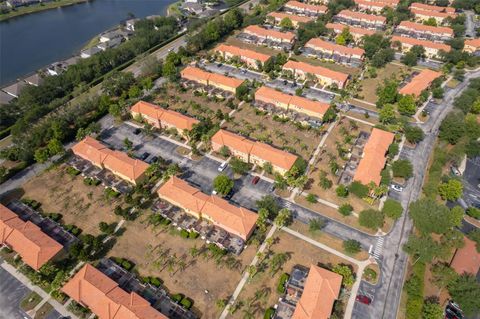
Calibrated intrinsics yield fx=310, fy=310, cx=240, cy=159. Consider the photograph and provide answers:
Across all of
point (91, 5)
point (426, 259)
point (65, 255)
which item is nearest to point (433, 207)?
point (426, 259)

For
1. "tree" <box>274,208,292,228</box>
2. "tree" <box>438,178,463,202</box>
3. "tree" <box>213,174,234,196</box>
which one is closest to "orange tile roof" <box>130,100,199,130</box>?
"tree" <box>213,174,234,196</box>

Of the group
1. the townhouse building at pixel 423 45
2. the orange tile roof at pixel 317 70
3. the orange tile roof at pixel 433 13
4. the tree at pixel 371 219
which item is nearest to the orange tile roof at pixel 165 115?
the orange tile roof at pixel 317 70

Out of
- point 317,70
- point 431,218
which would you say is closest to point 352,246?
point 431,218

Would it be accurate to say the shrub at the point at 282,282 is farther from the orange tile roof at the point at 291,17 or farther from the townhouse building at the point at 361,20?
the townhouse building at the point at 361,20

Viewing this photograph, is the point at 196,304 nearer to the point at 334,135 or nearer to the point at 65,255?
the point at 65,255

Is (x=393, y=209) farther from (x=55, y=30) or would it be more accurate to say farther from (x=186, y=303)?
(x=55, y=30)

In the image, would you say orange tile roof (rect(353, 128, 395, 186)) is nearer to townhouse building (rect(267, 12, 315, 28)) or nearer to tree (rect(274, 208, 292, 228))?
tree (rect(274, 208, 292, 228))

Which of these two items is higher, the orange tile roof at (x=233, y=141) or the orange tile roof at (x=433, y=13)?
the orange tile roof at (x=433, y=13)
